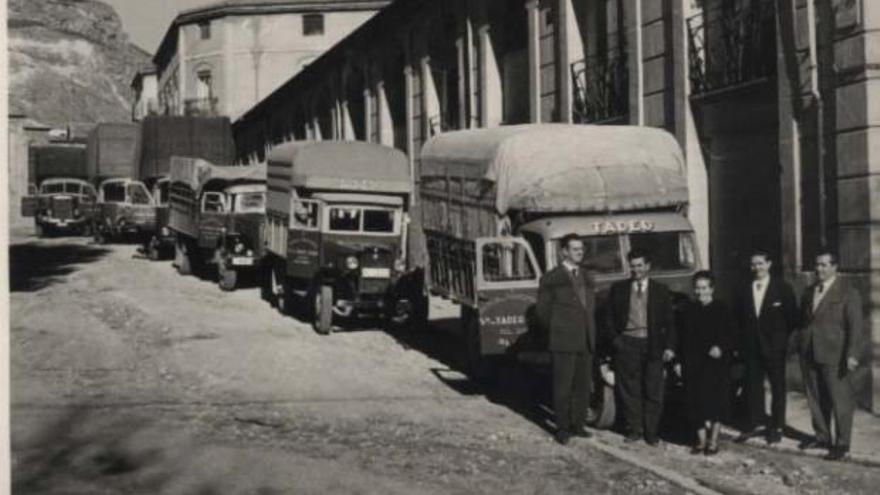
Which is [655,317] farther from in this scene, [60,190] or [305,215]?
[60,190]

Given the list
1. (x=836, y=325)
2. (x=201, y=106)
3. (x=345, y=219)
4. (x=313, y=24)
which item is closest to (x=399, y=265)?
(x=345, y=219)

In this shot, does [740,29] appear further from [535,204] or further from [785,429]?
[785,429]

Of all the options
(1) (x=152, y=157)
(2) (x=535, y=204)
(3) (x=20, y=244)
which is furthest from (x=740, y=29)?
(3) (x=20, y=244)

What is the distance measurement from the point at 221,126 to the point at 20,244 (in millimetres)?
8530

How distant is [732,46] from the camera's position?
1376cm

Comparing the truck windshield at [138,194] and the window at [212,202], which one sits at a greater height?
the truck windshield at [138,194]

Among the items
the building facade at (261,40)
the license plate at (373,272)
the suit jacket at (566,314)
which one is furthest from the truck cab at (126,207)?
the building facade at (261,40)

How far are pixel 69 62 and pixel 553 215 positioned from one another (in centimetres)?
6155

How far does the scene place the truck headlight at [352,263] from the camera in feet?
53.6

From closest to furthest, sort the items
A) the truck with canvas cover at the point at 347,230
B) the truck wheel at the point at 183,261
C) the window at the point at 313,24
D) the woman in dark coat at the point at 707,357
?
the woman in dark coat at the point at 707,357
the truck with canvas cover at the point at 347,230
the truck wheel at the point at 183,261
the window at the point at 313,24

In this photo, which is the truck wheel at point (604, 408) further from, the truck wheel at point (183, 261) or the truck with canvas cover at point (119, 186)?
the truck with canvas cover at point (119, 186)

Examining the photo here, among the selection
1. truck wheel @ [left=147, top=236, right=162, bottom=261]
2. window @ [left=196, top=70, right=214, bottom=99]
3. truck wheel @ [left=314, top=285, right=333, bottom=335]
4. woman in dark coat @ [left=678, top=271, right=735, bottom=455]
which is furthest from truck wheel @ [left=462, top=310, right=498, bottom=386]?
window @ [left=196, top=70, right=214, bottom=99]

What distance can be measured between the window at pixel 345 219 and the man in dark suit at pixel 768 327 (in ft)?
28.0

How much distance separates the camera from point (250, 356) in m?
14.3
